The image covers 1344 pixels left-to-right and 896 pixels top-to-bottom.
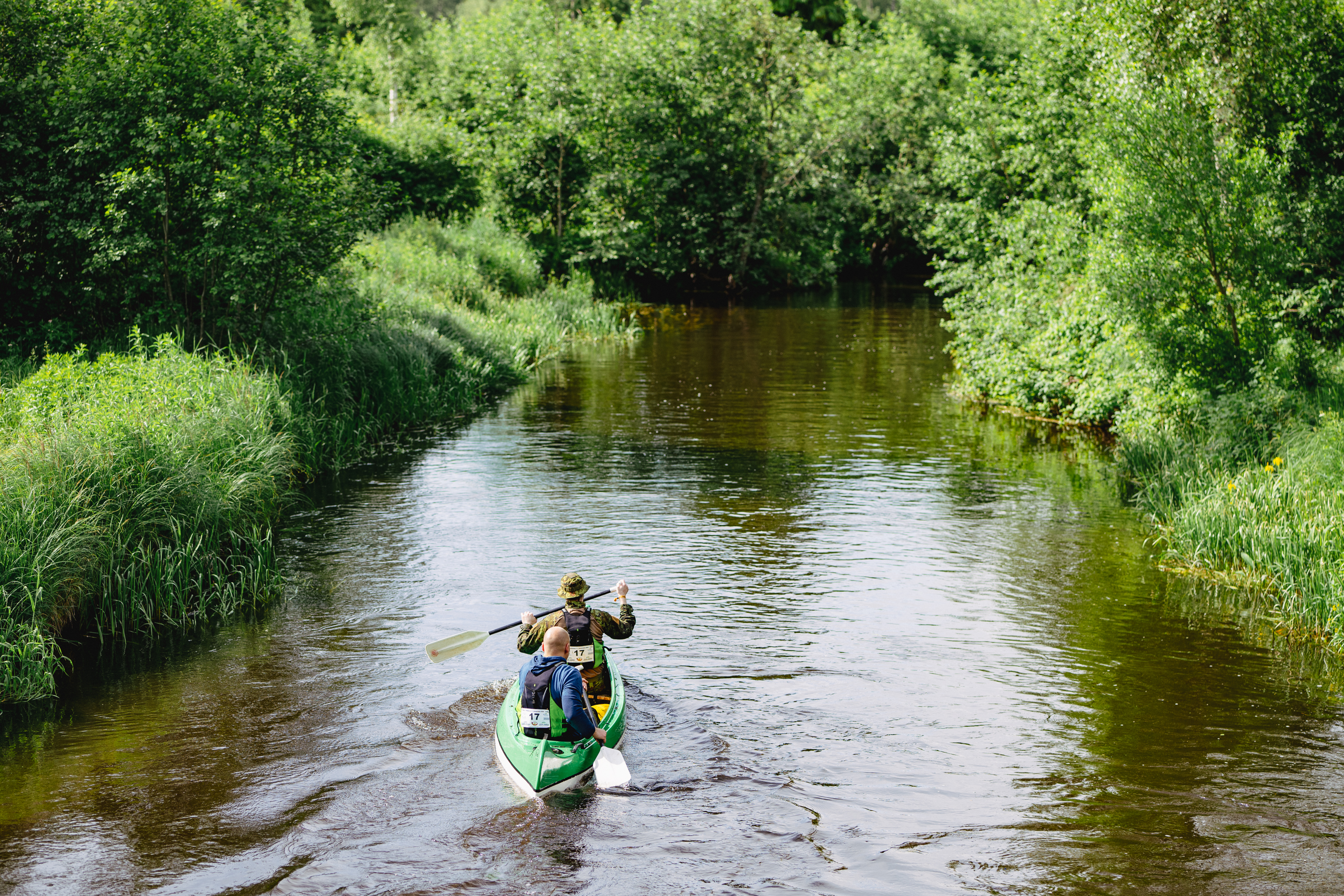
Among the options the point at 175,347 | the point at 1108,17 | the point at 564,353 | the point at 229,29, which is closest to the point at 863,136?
the point at 564,353

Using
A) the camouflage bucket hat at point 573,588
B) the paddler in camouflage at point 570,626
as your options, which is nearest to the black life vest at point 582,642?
the paddler in camouflage at point 570,626

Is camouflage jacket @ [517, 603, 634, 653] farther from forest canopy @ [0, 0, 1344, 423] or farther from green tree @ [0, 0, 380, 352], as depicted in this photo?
green tree @ [0, 0, 380, 352]

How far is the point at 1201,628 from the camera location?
40.9 ft

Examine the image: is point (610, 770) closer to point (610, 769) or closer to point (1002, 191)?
point (610, 769)

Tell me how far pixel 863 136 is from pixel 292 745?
47.6 meters

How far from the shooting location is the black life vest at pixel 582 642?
962 cm

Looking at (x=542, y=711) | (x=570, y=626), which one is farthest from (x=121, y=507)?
(x=542, y=711)

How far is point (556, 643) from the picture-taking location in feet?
30.2

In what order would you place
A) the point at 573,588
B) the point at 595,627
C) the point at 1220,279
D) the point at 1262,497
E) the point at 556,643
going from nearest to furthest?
the point at 556,643
the point at 573,588
the point at 595,627
the point at 1262,497
the point at 1220,279

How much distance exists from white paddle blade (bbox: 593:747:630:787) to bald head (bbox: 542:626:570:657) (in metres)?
0.82

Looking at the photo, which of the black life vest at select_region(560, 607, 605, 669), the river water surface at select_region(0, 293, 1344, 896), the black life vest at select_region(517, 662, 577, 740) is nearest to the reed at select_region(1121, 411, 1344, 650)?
the river water surface at select_region(0, 293, 1344, 896)

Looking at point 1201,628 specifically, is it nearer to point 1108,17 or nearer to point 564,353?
point 1108,17

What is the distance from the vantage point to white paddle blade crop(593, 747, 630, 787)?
8750 millimetres

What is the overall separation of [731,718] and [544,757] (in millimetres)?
2139
